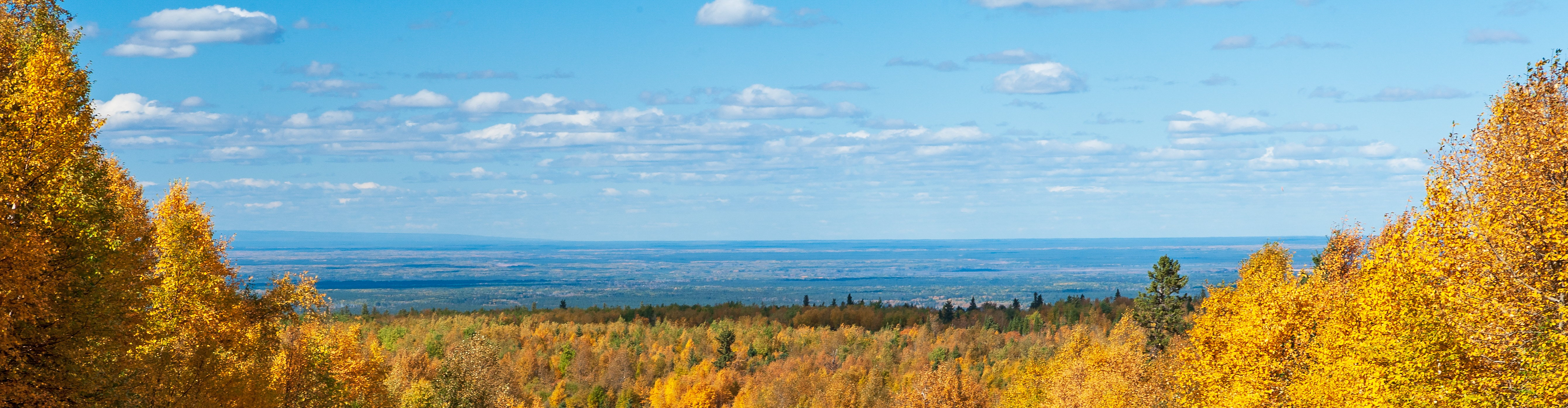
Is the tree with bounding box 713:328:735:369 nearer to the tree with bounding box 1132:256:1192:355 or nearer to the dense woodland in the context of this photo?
the tree with bounding box 1132:256:1192:355

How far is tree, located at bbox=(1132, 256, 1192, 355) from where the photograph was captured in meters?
80.5

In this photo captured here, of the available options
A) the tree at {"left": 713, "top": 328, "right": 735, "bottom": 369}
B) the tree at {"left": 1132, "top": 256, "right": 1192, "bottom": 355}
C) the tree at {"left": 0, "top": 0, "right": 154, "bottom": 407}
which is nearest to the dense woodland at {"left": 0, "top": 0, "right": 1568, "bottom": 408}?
the tree at {"left": 0, "top": 0, "right": 154, "bottom": 407}

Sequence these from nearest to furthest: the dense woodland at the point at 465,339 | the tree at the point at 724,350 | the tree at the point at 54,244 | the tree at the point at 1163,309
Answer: the tree at the point at 54,244 → the dense woodland at the point at 465,339 → the tree at the point at 1163,309 → the tree at the point at 724,350

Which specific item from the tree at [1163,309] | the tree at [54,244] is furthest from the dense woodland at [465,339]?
the tree at [1163,309]

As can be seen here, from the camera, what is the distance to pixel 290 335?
171 ft

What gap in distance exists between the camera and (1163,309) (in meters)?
81.2

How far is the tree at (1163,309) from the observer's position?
80500 mm

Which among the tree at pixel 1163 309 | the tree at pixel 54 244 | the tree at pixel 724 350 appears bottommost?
the tree at pixel 724 350

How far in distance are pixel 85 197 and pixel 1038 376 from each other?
3395 inches

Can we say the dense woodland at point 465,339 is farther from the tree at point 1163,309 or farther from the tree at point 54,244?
the tree at point 1163,309

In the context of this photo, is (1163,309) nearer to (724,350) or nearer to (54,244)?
(54,244)

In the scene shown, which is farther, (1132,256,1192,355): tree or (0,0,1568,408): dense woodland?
(1132,256,1192,355): tree

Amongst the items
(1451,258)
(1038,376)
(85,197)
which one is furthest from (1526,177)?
(1038,376)

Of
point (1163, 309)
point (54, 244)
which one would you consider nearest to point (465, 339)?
point (54, 244)
